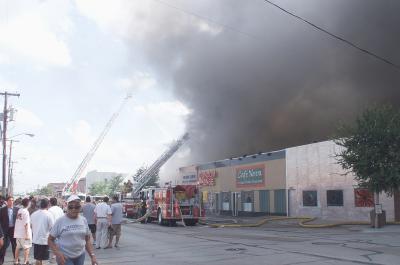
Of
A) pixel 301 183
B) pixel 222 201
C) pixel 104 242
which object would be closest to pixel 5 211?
pixel 104 242

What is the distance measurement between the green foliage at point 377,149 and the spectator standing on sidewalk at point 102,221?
1141 centimetres

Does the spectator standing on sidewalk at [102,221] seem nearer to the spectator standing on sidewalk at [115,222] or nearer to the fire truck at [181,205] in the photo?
the spectator standing on sidewalk at [115,222]

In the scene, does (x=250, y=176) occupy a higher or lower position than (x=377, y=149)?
lower

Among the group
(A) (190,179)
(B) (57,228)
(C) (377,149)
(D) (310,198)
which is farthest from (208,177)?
(B) (57,228)

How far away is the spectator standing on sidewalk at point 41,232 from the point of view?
8281 millimetres

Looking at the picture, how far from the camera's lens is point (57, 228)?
573cm

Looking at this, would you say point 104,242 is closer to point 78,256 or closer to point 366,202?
point 78,256

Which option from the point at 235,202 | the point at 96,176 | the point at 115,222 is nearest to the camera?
the point at 115,222

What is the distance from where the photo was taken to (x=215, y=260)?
402 inches

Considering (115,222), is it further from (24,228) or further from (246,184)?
(246,184)

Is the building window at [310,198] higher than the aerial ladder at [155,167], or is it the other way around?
the aerial ladder at [155,167]

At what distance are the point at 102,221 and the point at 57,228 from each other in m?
8.14

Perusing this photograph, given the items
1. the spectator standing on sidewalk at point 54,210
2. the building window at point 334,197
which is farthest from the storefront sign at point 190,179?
the spectator standing on sidewalk at point 54,210

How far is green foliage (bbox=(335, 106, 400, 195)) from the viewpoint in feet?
64.3
